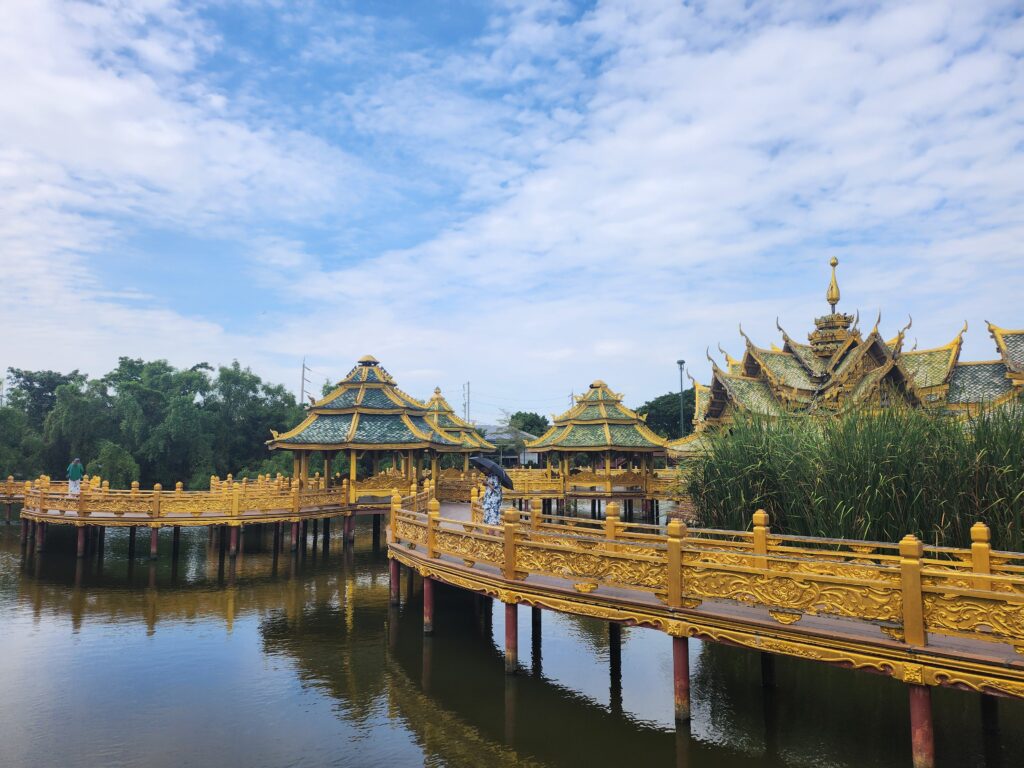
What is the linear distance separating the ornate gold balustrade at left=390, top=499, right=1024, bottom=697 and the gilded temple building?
11255 mm

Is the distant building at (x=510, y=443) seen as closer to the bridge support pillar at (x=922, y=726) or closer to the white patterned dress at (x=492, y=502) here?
the white patterned dress at (x=492, y=502)

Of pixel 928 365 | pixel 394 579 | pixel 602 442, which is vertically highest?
pixel 928 365

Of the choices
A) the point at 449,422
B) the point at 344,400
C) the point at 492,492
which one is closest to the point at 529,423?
the point at 449,422

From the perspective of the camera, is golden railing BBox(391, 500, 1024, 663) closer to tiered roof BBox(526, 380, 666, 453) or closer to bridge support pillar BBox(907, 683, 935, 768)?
bridge support pillar BBox(907, 683, 935, 768)

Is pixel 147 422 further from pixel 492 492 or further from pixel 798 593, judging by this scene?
pixel 798 593

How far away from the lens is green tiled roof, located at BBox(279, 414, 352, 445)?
25859 millimetres

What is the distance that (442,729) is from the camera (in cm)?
950

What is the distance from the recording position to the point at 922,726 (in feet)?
23.3

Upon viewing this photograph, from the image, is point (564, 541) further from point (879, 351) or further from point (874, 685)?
point (879, 351)

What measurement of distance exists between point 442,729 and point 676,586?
387 centimetres

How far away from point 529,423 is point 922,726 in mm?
67749

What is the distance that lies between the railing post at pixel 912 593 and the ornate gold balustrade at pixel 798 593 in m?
0.01

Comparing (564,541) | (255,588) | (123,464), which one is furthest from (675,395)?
(564,541)

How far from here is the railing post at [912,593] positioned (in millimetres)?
7047
